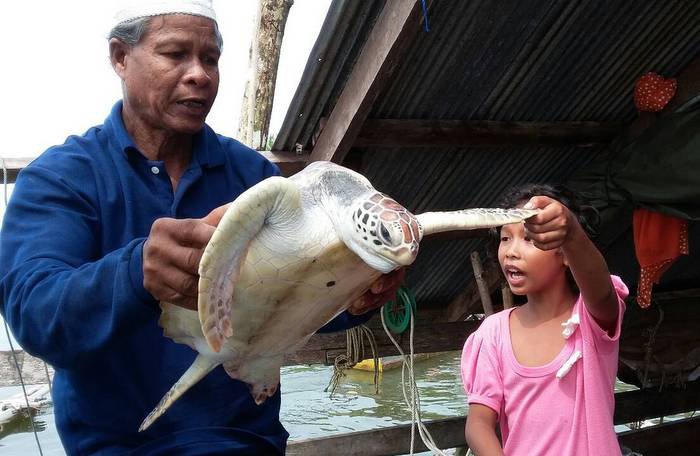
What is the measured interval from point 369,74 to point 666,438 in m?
3.35

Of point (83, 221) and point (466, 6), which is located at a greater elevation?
point (466, 6)

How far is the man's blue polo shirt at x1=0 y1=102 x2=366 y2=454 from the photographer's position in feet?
3.86

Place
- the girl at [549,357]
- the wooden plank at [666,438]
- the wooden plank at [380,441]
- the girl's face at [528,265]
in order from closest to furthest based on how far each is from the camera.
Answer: the girl at [549,357], the girl's face at [528,265], the wooden plank at [380,441], the wooden plank at [666,438]

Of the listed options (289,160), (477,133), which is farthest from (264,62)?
(477,133)

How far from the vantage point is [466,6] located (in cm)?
283

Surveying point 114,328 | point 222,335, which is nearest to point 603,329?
point 222,335

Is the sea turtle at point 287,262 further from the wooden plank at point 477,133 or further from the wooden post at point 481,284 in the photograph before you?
the wooden post at point 481,284

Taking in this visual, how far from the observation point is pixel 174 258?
1.17 meters

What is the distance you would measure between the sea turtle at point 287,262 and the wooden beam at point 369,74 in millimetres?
1081

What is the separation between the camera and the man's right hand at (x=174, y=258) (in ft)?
3.73

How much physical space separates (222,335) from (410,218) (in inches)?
18.4

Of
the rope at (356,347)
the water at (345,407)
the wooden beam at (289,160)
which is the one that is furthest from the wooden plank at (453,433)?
the water at (345,407)

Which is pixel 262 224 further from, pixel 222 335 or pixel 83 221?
pixel 83 221

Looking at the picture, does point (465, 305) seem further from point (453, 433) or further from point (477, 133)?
point (477, 133)
